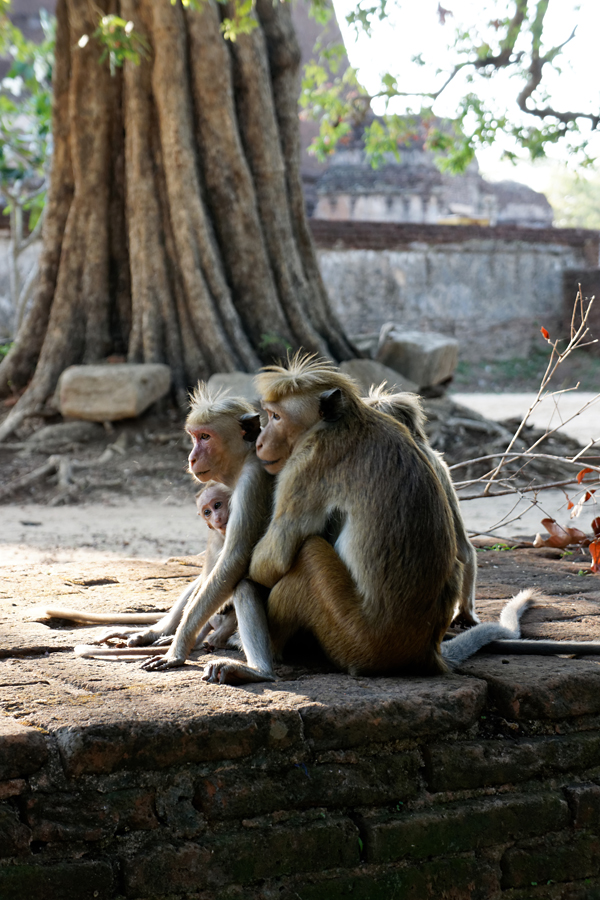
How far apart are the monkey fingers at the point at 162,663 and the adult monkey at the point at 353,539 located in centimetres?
33

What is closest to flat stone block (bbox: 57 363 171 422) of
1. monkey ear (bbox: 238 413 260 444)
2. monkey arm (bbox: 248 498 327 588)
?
monkey ear (bbox: 238 413 260 444)

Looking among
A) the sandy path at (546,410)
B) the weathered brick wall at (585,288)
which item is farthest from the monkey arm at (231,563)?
the weathered brick wall at (585,288)

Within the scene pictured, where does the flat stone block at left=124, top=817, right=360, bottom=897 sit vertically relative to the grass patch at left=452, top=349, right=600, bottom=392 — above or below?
below

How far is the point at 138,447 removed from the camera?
8477 millimetres

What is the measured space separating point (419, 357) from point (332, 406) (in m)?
7.60

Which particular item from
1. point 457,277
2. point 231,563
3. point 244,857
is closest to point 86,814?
point 244,857

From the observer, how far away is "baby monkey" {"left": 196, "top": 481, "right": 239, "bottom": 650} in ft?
10.6

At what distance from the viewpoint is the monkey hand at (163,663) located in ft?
9.16

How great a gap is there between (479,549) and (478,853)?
2992mm

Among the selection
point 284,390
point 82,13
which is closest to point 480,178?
point 82,13

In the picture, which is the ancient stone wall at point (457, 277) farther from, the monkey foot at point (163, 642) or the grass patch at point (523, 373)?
the monkey foot at point (163, 642)

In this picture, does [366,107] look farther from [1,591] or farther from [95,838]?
[95,838]

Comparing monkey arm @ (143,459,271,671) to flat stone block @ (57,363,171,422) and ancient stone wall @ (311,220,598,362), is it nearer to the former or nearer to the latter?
flat stone block @ (57,363,171,422)

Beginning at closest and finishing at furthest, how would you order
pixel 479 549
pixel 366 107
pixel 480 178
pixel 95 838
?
1. pixel 95 838
2. pixel 479 549
3. pixel 366 107
4. pixel 480 178
